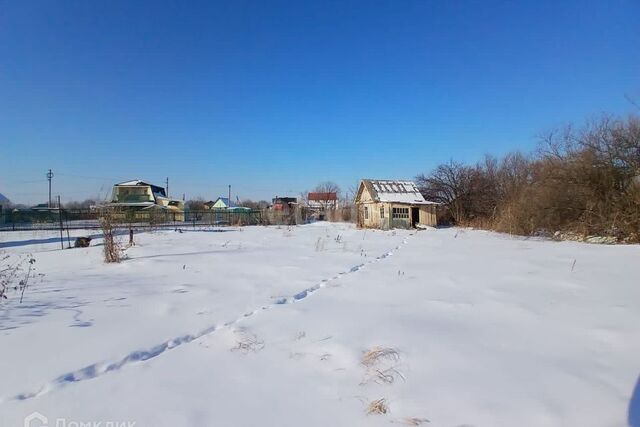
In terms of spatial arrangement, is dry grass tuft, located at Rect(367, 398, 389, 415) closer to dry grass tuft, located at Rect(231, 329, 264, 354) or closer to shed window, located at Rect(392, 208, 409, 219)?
dry grass tuft, located at Rect(231, 329, 264, 354)

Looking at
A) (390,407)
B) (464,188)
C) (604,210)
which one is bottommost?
(390,407)

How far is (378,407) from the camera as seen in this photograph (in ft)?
8.06

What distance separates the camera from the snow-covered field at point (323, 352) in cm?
245

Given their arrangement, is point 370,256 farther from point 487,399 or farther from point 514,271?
point 487,399

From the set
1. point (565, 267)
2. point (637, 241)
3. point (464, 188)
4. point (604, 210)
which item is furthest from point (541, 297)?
point (464, 188)

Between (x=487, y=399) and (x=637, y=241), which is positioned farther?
(x=637, y=241)

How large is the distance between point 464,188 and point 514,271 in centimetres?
2705

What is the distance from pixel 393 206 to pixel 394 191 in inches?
82.9

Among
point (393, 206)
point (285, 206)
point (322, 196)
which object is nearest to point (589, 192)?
point (393, 206)

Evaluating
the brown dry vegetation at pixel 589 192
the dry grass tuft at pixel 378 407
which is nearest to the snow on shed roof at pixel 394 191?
the brown dry vegetation at pixel 589 192

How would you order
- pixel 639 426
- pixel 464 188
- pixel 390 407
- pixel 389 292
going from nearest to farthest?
pixel 639 426, pixel 390 407, pixel 389 292, pixel 464 188

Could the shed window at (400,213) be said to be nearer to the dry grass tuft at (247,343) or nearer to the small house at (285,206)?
the small house at (285,206)

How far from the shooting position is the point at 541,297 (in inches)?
209

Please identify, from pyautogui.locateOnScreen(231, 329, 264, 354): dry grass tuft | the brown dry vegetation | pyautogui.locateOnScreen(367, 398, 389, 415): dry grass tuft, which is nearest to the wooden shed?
the brown dry vegetation
